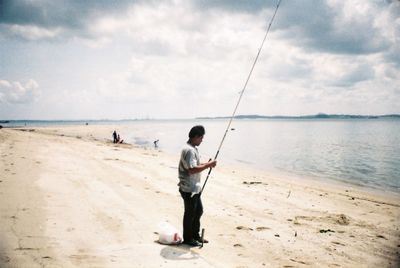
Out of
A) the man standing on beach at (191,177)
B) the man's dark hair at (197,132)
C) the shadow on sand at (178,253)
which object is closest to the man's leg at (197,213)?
the man standing on beach at (191,177)

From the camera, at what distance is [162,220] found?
738 centimetres

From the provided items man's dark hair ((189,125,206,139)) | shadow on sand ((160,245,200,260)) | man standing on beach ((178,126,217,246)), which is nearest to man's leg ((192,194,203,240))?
man standing on beach ((178,126,217,246))

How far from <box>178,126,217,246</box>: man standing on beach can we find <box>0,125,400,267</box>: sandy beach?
468 millimetres

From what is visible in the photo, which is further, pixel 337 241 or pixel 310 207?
pixel 310 207

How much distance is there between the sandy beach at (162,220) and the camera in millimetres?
5176

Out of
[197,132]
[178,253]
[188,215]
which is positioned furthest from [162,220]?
[197,132]

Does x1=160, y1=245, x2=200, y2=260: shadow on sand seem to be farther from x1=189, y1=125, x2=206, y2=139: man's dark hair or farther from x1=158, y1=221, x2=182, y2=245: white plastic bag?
x1=189, y1=125, x2=206, y2=139: man's dark hair

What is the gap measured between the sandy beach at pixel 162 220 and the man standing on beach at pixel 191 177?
1.54 feet

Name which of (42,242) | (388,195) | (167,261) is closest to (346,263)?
(167,261)

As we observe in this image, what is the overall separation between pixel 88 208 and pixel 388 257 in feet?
23.4

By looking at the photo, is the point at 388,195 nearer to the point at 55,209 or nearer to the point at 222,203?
the point at 222,203

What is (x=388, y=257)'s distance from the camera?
20.0 ft

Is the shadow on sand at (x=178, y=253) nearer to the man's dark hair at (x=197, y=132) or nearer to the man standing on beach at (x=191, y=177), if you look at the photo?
the man standing on beach at (x=191, y=177)

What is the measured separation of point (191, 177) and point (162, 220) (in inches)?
99.2
